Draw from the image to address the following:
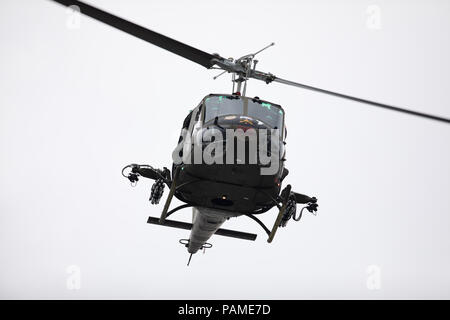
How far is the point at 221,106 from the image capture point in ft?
41.1

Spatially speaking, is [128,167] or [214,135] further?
[128,167]

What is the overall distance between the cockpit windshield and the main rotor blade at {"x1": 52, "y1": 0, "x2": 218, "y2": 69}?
3.23ft

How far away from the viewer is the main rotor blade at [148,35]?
10.4 m

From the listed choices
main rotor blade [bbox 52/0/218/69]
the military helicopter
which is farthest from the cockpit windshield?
main rotor blade [bbox 52/0/218/69]

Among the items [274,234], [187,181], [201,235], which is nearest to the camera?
[187,181]

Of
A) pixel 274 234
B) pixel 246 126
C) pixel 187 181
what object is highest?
pixel 246 126

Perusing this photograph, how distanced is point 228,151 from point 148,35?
116 inches

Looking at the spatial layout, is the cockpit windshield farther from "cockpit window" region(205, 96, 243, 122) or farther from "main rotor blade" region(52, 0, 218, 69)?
"main rotor blade" region(52, 0, 218, 69)

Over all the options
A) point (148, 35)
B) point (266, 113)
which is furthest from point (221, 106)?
point (148, 35)

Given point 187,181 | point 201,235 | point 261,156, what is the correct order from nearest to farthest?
point 261,156 < point 187,181 < point 201,235

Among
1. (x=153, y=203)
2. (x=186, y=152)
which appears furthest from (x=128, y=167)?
(x=186, y=152)

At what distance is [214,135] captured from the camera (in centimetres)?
1159

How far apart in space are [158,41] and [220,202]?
396 centimetres

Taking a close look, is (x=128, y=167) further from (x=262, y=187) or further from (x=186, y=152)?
(x=262, y=187)
